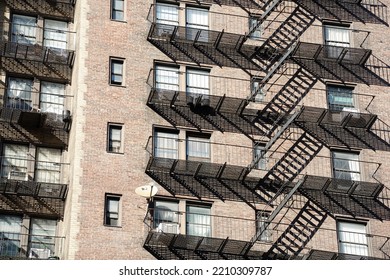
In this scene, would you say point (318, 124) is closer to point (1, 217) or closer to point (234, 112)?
point (234, 112)

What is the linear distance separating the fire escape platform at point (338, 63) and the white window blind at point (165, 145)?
24.4 ft

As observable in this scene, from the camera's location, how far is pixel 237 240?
51594mm

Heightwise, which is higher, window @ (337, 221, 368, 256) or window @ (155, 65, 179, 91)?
window @ (155, 65, 179, 91)

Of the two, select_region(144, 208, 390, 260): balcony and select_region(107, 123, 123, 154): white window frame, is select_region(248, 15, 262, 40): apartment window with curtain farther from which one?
select_region(144, 208, 390, 260): balcony

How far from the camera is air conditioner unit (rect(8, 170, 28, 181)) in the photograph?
5391cm

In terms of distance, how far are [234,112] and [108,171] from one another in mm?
6919

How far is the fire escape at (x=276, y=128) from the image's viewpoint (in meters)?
52.3

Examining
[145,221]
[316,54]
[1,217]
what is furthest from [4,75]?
[316,54]

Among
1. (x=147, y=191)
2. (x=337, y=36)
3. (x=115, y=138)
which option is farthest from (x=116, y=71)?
(x=337, y=36)

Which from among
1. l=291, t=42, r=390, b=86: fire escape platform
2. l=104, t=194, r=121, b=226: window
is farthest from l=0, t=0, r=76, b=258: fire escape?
l=291, t=42, r=390, b=86: fire escape platform

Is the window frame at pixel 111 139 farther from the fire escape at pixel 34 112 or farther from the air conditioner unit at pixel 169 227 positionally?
the air conditioner unit at pixel 169 227

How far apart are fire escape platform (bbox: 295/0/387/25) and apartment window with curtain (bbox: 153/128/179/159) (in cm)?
1002

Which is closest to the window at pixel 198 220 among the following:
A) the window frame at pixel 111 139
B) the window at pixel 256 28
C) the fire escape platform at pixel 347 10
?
the window frame at pixel 111 139

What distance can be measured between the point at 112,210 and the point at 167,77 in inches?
300
